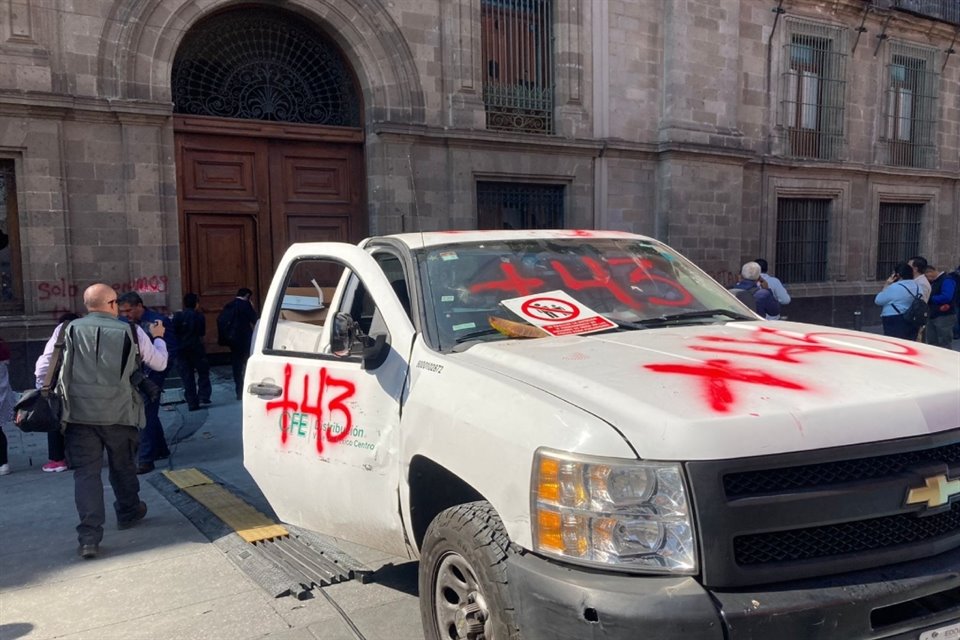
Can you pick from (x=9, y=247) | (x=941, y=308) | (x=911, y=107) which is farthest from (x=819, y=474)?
(x=911, y=107)

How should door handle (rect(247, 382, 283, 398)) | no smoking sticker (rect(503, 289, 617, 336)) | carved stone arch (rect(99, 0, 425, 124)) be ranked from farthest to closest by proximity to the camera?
1. carved stone arch (rect(99, 0, 425, 124))
2. door handle (rect(247, 382, 283, 398))
3. no smoking sticker (rect(503, 289, 617, 336))

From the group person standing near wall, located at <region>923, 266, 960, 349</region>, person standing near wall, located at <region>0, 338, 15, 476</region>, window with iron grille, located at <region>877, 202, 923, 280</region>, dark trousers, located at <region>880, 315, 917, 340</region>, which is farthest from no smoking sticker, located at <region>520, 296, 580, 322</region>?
window with iron grille, located at <region>877, 202, 923, 280</region>

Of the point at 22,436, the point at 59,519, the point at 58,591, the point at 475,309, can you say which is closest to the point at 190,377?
the point at 22,436

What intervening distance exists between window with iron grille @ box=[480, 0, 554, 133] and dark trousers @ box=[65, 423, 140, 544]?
31.0ft

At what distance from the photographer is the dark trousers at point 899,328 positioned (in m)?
8.83

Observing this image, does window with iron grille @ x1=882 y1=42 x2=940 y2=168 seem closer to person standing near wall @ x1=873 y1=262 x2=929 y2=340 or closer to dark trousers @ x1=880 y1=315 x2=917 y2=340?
person standing near wall @ x1=873 y1=262 x2=929 y2=340

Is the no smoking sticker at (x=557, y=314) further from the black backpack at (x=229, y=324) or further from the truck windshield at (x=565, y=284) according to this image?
the black backpack at (x=229, y=324)

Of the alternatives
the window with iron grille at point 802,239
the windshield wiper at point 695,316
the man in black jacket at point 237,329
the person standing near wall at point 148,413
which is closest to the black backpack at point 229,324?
the man in black jacket at point 237,329

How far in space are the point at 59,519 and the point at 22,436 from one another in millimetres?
3458

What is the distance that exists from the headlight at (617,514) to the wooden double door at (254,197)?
994 cm

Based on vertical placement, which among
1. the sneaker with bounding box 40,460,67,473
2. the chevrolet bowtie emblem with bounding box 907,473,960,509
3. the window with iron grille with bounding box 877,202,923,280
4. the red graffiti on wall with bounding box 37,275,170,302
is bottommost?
the sneaker with bounding box 40,460,67,473

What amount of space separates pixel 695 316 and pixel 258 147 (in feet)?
31.3

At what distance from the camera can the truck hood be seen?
2197 millimetres

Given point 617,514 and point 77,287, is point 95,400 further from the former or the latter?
point 77,287
